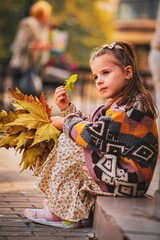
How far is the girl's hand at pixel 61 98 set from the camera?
15.7 feet

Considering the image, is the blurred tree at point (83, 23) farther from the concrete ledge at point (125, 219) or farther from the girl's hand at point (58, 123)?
the concrete ledge at point (125, 219)

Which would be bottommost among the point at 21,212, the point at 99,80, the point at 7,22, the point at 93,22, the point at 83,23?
the point at 21,212

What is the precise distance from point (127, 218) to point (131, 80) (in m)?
1.24

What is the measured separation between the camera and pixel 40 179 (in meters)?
4.76

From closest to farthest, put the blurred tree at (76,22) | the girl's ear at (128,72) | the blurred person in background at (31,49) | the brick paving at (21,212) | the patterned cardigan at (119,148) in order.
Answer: the brick paving at (21,212) → the patterned cardigan at (119,148) → the girl's ear at (128,72) → the blurred person in background at (31,49) → the blurred tree at (76,22)

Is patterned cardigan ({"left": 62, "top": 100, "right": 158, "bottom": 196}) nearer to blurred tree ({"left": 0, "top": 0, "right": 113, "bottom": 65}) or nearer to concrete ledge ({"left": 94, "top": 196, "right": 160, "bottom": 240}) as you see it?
concrete ledge ({"left": 94, "top": 196, "right": 160, "bottom": 240})

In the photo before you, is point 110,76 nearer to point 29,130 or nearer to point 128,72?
point 128,72

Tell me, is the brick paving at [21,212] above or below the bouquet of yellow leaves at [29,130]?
below

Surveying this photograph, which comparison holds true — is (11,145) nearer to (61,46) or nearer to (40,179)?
(40,179)

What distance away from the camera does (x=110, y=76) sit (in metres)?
4.75

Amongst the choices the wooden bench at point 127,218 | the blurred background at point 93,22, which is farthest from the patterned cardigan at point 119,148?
the blurred background at point 93,22

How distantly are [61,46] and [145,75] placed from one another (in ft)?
6.94

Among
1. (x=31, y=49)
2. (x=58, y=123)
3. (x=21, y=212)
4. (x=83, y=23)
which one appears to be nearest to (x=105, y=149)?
(x=58, y=123)

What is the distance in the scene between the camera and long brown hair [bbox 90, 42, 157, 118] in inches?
183
